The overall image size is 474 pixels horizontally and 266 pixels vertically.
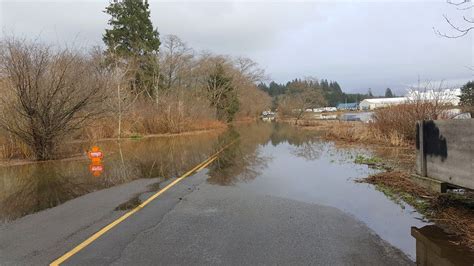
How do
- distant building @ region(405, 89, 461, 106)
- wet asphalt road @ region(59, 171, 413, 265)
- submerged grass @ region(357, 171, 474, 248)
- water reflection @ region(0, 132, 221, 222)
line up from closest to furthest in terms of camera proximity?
wet asphalt road @ region(59, 171, 413, 265) < submerged grass @ region(357, 171, 474, 248) < water reflection @ region(0, 132, 221, 222) < distant building @ region(405, 89, 461, 106)

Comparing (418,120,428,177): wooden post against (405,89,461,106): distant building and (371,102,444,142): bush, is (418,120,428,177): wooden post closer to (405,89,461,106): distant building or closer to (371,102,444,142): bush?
(371,102,444,142): bush

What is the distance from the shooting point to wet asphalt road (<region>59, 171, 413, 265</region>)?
17.2 ft

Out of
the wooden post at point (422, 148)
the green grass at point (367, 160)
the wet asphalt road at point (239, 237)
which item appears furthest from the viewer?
the green grass at point (367, 160)

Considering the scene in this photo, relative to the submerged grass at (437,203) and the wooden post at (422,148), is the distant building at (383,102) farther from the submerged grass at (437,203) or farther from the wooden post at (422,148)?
the wooden post at (422,148)

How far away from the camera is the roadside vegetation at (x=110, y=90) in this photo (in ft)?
55.0

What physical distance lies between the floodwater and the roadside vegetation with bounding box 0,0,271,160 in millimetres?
2141

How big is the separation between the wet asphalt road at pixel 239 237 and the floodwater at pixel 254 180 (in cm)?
57

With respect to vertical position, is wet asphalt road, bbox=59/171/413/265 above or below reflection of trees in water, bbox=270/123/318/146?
above

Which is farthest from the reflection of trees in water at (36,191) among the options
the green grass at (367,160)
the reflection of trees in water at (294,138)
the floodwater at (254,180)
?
the reflection of trees in water at (294,138)

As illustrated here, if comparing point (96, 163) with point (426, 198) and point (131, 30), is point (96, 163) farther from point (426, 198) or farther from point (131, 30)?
point (131, 30)

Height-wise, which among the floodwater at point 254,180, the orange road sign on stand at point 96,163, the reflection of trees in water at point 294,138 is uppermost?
the orange road sign on stand at point 96,163

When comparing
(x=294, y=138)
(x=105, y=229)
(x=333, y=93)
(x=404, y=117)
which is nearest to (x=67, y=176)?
(x=105, y=229)

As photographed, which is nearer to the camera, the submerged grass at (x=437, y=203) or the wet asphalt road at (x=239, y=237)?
the wet asphalt road at (x=239, y=237)

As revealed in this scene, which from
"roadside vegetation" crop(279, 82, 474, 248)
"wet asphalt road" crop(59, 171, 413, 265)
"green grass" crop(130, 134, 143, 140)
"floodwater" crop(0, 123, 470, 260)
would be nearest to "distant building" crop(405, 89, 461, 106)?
"roadside vegetation" crop(279, 82, 474, 248)
